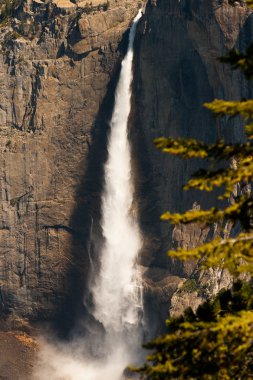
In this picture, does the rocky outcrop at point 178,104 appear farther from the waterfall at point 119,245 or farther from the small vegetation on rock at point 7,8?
the small vegetation on rock at point 7,8

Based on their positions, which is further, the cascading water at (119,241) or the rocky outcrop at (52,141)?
the cascading water at (119,241)

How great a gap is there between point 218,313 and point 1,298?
57.1 metres

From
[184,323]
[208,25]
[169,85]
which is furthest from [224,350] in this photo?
[169,85]

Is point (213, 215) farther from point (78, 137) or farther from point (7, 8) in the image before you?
point (7, 8)

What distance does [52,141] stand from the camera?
82.6m

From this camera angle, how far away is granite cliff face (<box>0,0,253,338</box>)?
251ft

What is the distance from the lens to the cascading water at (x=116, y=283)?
80.8 meters

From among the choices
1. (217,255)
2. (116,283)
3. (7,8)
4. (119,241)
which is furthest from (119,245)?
(217,255)

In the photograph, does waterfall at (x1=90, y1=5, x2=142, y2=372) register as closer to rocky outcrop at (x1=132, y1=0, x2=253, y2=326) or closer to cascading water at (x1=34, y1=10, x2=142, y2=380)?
cascading water at (x1=34, y1=10, x2=142, y2=380)

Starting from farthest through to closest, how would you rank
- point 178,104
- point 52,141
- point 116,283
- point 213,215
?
point 116,283, point 52,141, point 178,104, point 213,215

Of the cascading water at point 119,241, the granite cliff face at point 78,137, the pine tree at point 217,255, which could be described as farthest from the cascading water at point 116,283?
the pine tree at point 217,255

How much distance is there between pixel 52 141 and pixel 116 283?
10.4 m

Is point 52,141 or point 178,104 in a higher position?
point 178,104

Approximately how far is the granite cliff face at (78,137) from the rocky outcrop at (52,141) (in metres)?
0.07
